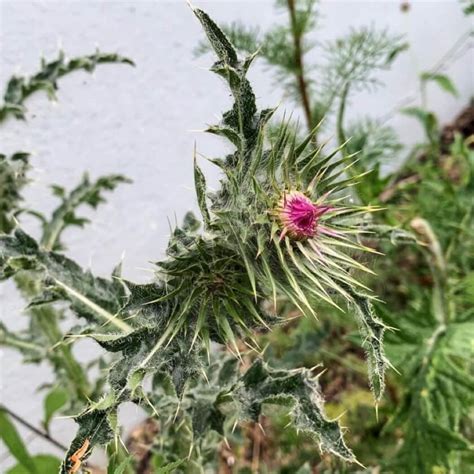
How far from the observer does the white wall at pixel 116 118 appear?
7.23 feet

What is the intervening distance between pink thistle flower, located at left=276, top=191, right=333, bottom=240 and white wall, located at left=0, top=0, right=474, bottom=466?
1.17 metres

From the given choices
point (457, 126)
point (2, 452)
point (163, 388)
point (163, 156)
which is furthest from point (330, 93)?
point (457, 126)

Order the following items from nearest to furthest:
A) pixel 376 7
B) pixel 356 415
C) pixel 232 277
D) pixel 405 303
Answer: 1. pixel 232 277
2. pixel 356 415
3. pixel 405 303
4. pixel 376 7

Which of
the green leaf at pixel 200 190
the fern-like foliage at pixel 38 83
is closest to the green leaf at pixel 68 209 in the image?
the fern-like foliage at pixel 38 83

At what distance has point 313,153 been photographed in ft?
3.25

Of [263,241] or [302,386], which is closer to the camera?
[263,241]

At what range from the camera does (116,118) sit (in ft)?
8.41

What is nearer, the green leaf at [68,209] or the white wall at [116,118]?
the green leaf at [68,209]

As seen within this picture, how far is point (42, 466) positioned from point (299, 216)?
1182 millimetres

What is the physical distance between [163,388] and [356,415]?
1324mm

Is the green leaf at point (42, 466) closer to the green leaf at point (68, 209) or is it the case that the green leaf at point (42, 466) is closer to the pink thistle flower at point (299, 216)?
the green leaf at point (68, 209)

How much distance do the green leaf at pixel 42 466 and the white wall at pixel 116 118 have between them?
649mm

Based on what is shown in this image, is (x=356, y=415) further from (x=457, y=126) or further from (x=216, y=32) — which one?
(x=457, y=126)

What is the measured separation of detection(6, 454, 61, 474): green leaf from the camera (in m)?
1.56
